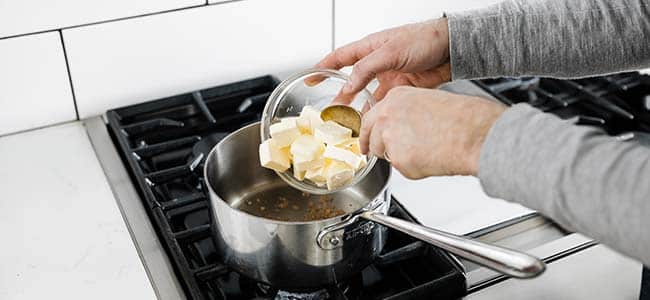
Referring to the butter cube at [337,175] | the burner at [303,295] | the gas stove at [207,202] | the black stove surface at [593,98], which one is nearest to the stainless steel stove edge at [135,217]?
the gas stove at [207,202]

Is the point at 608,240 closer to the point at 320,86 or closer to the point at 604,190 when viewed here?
the point at 604,190

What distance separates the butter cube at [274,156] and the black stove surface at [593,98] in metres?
0.45

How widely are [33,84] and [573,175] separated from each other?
88 cm

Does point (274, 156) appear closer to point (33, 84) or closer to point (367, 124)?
point (367, 124)

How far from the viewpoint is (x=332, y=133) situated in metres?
0.96

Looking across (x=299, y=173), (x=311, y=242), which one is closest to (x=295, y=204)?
(x=299, y=173)

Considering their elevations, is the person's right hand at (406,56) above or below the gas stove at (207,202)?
above

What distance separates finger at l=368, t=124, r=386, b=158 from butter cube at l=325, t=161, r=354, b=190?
98 millimetres

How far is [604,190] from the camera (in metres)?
0.64

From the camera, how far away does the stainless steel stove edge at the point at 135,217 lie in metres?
0.92

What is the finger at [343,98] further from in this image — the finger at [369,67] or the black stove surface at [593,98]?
the black stove surface at [593,98]

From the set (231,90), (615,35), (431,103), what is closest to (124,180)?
(231,90)

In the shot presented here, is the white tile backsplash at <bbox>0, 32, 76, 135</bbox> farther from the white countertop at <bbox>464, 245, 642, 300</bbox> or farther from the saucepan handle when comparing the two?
the white countertop at <bbox>464, 245, 642, 300</bbox>

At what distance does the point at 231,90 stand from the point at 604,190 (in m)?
0.80
